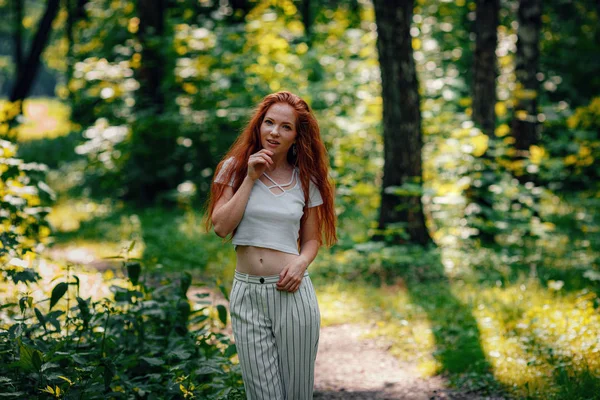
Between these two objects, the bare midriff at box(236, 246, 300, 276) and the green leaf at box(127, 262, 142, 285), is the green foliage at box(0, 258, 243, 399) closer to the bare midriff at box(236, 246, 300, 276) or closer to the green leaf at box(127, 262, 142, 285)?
the green leaf at box(127, 262, 142, 285)

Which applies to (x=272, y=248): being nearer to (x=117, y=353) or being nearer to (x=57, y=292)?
(x=57, y=292)

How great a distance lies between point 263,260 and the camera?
3.15m

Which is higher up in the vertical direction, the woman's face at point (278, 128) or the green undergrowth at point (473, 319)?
the woman's face at point (278, 128)

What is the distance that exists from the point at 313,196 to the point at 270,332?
0.75 meters

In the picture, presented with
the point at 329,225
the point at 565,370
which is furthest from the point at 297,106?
the point at 565,370

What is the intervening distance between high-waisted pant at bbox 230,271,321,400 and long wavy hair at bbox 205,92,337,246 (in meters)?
0.43

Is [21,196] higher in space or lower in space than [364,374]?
higher

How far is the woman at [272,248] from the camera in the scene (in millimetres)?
3129

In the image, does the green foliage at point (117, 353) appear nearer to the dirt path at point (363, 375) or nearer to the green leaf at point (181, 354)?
the green leaf at point (181, 354)

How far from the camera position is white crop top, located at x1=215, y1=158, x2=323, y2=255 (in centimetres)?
316

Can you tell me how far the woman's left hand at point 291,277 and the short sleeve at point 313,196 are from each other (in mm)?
378

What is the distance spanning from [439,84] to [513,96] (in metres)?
1.62

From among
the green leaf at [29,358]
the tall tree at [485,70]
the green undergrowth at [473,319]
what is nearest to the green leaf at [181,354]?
the green leaf at [29,358]

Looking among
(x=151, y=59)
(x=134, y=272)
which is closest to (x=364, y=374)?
(x=134, y=272)
